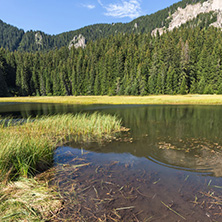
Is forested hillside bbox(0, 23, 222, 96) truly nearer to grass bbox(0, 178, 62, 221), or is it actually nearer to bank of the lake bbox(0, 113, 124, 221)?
bank of the lake bbox(0, 113, 124, 221)

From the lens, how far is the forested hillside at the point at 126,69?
79.2 metres

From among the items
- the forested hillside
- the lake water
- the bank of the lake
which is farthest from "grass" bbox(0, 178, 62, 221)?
the forested hillside

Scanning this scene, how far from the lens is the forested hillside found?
79.2 metres

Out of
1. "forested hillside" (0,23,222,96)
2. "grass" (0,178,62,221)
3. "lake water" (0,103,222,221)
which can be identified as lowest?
"lake water" (0,103,222,221)

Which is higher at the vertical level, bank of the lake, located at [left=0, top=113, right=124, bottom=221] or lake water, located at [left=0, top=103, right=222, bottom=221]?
bank of the lake, located at [left=0, top=113, right=124, bottom=221]

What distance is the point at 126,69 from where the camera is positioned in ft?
314

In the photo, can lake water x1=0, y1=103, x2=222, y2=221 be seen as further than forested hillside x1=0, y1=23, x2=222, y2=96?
No

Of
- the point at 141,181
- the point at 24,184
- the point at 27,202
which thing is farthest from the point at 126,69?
the point at 27,202

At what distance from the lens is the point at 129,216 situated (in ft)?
16.5

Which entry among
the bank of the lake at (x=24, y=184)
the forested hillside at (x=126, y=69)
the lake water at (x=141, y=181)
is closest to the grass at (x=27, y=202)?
the bank of the lake at (x=24, y=184)

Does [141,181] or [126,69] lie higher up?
[126,69]

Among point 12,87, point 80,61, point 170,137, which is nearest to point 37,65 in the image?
point 12,87

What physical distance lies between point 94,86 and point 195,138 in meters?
87.4

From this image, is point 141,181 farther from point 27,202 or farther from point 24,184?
point 24,184
